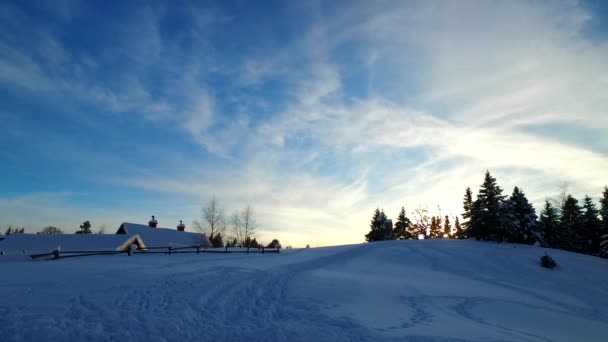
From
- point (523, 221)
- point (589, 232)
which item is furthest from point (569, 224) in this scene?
point (523, 221)

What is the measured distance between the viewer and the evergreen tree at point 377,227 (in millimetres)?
71188

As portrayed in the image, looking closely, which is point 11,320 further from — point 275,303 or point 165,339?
point 275,303

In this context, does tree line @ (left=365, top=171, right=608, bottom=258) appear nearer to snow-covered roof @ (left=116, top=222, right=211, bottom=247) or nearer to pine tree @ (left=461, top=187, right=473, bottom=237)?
pine tree @ (left=461, top=187, right=473, bottom=237)

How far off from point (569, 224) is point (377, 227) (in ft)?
107

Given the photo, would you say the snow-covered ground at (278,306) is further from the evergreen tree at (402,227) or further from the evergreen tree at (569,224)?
the evergreen tree at (402,227)

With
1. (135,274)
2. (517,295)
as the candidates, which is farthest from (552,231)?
(135,274)

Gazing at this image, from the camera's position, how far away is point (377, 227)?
72.1 m

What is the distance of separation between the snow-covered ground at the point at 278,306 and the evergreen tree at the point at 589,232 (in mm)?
32657

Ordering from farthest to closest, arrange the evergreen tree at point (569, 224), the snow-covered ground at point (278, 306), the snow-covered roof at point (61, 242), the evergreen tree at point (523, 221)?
the evergreen tree at point (569, 224) < the evergreen tree at point (523, 221) < the snow-covered roof at point (61, 242) < the snow-covered ground at point (278, 306)

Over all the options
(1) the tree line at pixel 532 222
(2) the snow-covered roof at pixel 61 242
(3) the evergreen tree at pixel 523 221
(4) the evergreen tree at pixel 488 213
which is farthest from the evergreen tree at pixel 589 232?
(2) the snow-covered roof at pixel 61 242

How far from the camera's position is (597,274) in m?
29.8

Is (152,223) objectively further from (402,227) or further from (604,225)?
(604,225)

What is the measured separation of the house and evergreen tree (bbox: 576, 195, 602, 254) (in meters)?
59.9

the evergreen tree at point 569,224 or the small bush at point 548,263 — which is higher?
the evergreen tree at point 569,224
